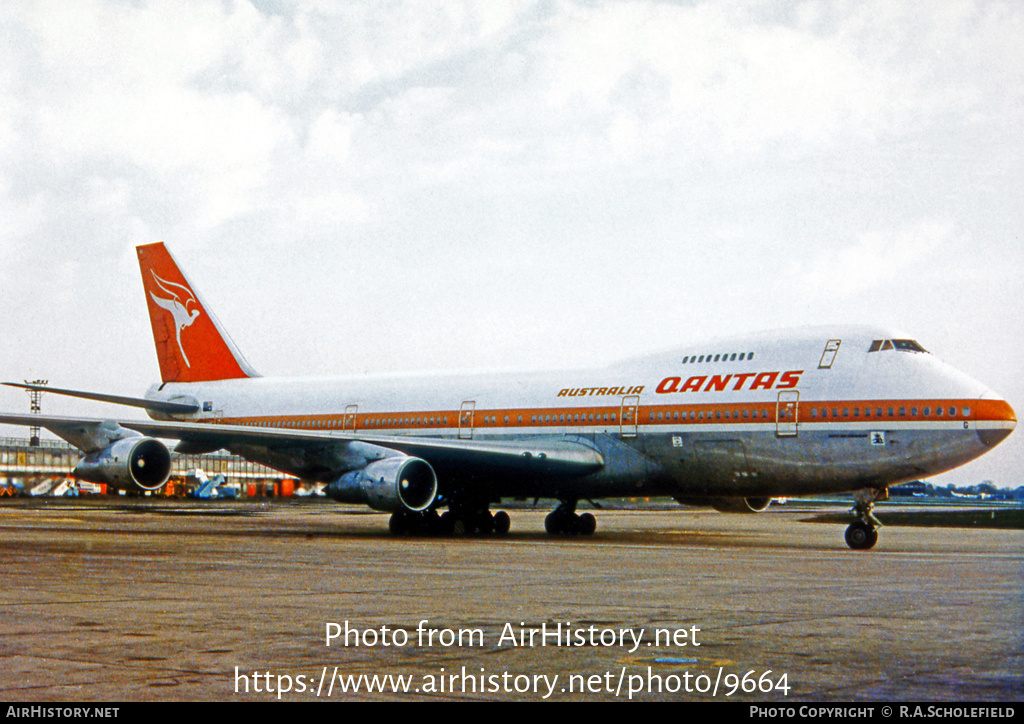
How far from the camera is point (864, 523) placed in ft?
63.2

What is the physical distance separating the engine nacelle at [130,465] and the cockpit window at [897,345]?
48.1ft

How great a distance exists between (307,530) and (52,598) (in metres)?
16.4

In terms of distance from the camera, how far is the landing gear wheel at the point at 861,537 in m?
19.0

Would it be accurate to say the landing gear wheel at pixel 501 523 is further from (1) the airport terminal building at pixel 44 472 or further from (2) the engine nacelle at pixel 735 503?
(1) the airport terminal building at pixel 44 472

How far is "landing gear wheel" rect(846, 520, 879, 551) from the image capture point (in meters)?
19.0

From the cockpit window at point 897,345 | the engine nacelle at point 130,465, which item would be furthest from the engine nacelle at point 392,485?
the cockpit window at point 897,345

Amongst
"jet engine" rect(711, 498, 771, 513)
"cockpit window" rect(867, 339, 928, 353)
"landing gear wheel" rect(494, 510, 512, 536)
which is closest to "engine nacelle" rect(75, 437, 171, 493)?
"landing gear wheel" rect(494, 510, 512, 536)

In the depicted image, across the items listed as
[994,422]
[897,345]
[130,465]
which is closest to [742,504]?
[897,345]

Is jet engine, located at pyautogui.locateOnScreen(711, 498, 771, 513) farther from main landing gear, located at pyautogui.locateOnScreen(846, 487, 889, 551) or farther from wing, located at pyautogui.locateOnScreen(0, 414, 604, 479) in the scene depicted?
main landing gear, located at pyautogui.locateOnScreen(846, 487, 889, 551)

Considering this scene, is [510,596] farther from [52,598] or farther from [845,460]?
[845,460]

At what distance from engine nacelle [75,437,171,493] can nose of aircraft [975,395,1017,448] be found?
1613 centimetres

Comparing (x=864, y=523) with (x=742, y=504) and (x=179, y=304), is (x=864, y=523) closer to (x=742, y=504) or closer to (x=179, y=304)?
(x=742, y=504)

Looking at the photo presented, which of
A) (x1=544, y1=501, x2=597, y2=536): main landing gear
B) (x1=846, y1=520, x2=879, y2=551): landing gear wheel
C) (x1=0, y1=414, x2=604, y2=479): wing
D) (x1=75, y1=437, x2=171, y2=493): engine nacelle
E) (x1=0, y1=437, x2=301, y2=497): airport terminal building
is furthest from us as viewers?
(x1=0, y1=437, x2=301, y2=497): airport terminal building
